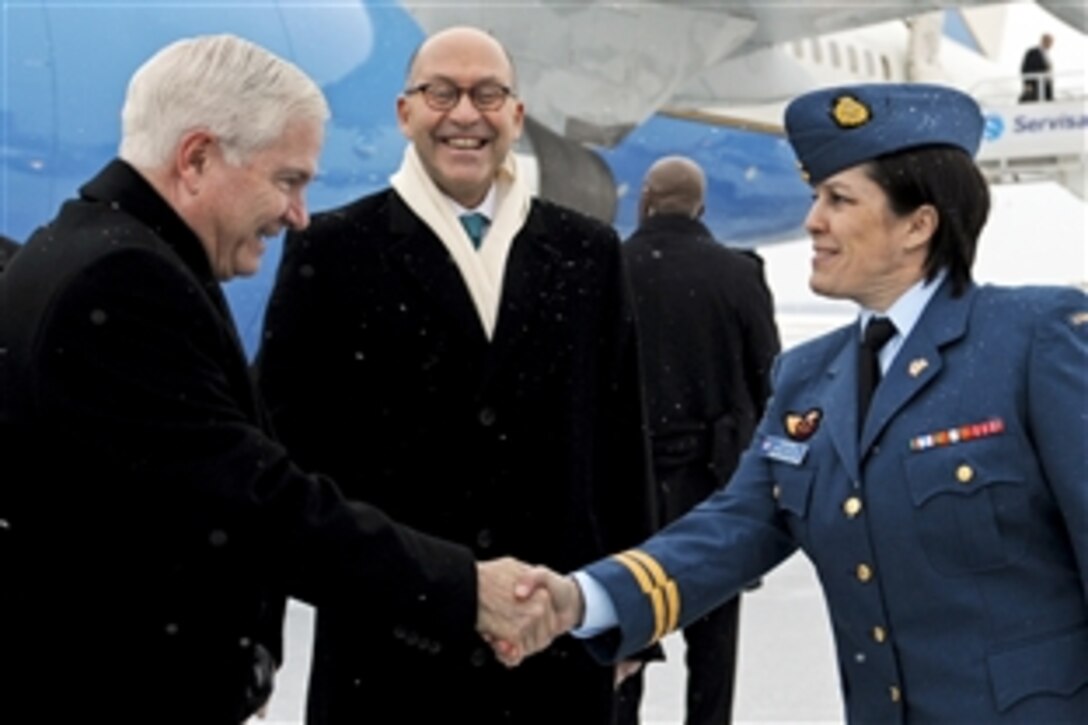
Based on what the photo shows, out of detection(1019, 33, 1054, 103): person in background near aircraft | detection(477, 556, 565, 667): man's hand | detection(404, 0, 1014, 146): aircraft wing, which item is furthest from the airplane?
detection(1019, 33, 1054, 103): person in background near aircraft

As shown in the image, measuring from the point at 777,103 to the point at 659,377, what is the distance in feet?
29.8

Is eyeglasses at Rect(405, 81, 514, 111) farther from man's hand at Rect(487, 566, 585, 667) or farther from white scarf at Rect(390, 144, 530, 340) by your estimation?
man's hand at Rect(487, 566, 585, 667)

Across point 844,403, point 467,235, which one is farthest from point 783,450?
point 467,235

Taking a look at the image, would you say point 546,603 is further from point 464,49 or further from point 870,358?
point 464,49

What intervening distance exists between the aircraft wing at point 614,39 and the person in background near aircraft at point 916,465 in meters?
7.60

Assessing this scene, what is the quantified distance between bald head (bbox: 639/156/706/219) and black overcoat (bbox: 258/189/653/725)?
198 cm

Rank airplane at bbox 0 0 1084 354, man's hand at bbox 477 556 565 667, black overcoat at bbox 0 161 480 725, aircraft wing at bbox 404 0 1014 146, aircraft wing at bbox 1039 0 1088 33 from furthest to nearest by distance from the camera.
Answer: aircraft wing at bbox 1039 0 1088 33, aircraft wing at bbox 404 0 1014 146, airplane at bbox 0 0 1084 354, man's hand at bbox 477 556 565 667, black overcoat at bbox 0 161 480 725

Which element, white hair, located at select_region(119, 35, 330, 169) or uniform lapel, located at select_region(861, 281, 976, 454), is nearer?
white hair, located at select_region(119, 35, 330, 169)

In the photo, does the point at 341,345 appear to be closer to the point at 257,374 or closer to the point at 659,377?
the point at 257,374

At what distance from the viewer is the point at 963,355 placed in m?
2.17

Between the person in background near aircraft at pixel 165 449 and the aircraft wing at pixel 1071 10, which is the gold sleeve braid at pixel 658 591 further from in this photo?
the aircraft wing at pixel 1071 10

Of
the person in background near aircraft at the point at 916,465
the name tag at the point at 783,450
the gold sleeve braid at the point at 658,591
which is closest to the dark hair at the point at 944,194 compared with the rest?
the person in background near aircraft at the point at 916,465

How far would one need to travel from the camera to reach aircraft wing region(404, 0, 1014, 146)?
387 inches

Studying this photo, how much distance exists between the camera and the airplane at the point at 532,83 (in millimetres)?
7605
